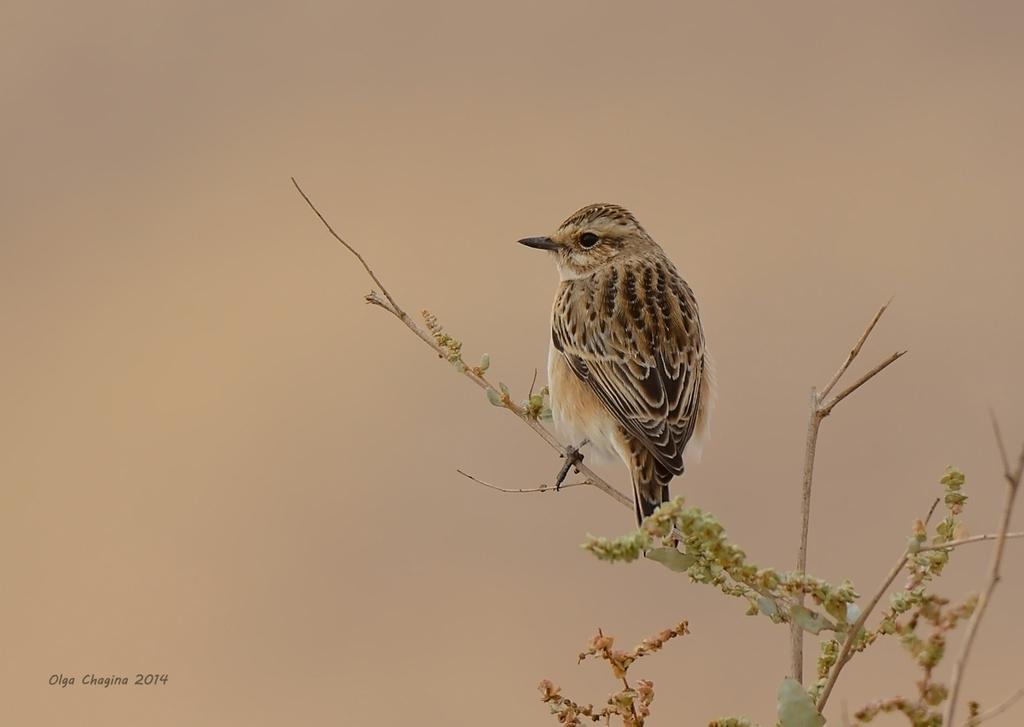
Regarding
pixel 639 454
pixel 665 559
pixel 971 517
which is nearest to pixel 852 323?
pixel 971 517

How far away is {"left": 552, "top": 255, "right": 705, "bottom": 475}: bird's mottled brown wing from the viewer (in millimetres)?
4441

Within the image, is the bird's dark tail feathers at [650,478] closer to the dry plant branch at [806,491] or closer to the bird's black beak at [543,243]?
the bird's black beak at [543,243]

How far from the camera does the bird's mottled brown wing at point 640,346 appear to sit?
14.6 feet

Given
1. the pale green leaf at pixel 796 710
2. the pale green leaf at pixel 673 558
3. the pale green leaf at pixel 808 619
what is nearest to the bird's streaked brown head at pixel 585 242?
the pale green leaf at pixel 673 558

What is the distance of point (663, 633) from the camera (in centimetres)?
192

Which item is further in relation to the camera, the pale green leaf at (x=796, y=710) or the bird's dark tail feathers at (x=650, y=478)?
the bird's dark tail feathers at (x=650, y=478)

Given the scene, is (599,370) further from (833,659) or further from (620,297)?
(833,659)

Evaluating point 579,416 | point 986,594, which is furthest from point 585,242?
point 986,594

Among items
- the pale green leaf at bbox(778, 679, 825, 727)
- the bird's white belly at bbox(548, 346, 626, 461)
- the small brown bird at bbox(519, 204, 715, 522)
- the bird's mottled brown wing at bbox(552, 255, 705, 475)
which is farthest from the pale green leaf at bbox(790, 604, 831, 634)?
the bird's white belly at bbox(548, 346, 626, 461)

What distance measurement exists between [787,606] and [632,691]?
0.87ft

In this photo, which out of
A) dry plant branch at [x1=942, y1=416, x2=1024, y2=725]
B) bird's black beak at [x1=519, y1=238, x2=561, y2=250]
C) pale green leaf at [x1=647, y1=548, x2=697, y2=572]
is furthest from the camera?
bird's black beak at [x1=519, y1=238, x2=561, y2=250]

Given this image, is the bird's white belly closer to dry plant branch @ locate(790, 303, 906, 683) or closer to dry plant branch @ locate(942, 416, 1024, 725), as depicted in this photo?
dry plant branch @ locate(790, 303, 906, 683)

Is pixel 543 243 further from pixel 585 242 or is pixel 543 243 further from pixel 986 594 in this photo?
pixel 986 594

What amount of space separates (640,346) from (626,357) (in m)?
0.08
